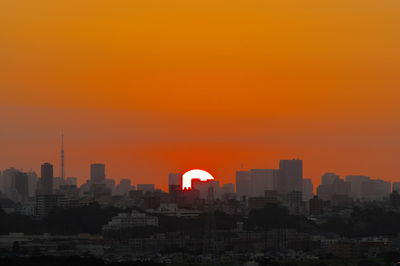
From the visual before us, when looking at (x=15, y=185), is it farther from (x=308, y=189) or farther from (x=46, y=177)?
(x=308, y=189)

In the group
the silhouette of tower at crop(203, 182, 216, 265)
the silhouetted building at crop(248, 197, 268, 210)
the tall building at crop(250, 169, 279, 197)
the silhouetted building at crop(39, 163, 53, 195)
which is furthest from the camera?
the tall building at crop(250, 169, 279, 197)

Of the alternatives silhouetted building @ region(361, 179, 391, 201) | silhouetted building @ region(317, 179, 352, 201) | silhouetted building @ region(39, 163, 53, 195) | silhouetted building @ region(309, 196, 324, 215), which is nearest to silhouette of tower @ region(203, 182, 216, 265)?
silhouetted building @ region(309, 196, 324, 215)

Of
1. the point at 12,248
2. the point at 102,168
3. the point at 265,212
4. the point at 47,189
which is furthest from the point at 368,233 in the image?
the point at 102,168

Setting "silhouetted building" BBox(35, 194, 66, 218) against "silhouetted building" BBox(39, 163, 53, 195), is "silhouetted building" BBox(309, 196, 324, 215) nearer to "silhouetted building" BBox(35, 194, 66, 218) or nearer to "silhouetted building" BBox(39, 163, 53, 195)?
"silhouetted building" BBox(35, 194, 66, 218)

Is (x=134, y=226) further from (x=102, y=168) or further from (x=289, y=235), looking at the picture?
(x=102, y=168)

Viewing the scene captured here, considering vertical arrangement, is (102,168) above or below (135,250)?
above

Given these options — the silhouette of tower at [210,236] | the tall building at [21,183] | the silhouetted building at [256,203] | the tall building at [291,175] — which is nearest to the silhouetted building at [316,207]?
the silhouetted building at [256,203]
